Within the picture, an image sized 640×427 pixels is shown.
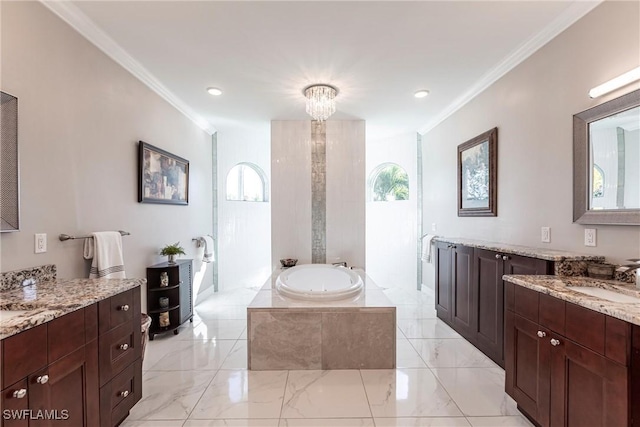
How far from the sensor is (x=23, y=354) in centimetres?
106

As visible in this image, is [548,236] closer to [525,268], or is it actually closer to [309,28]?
[525,268]

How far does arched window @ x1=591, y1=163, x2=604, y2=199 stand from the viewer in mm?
1738

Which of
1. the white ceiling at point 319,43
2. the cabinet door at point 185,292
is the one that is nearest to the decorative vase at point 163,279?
the cabinet door at point 185,292

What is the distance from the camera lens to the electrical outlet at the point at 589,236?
180 centimetres

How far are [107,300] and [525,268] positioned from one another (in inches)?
104

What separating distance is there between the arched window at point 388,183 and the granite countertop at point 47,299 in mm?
4285

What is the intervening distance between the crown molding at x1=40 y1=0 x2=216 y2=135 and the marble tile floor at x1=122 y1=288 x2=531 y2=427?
257 centimetres

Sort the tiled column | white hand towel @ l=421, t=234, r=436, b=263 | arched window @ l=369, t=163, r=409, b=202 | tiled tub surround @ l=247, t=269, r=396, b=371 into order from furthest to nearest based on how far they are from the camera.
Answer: arched window @ l=369, t=163, r=409, b=202 < the tiled column < white hand towel @ l=421, t=234, r=436, b=263 < tiled tub surround @ l=247, t=269, r=396, b=371

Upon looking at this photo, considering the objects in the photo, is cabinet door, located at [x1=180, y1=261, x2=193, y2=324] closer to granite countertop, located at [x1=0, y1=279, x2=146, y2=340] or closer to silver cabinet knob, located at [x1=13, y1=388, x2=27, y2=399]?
granite countertop, located at [x1=0, y1=279, x2=146, y2=340]

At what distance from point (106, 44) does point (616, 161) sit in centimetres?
358

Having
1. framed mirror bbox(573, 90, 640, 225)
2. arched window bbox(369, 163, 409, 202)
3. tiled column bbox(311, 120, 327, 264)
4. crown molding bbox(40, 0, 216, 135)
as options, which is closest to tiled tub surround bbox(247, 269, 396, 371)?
framed mirror bbox(573, 90, 640, 225)

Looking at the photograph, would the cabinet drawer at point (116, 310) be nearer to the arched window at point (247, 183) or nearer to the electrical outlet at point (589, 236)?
the electrical outlet at point (589, 236)

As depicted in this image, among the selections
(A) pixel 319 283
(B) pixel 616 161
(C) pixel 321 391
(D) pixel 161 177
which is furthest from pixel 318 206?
(B) pixel 616 161

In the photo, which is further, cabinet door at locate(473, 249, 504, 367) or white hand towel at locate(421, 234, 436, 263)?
white hand towel at locate(421, 234, 436, 263)
